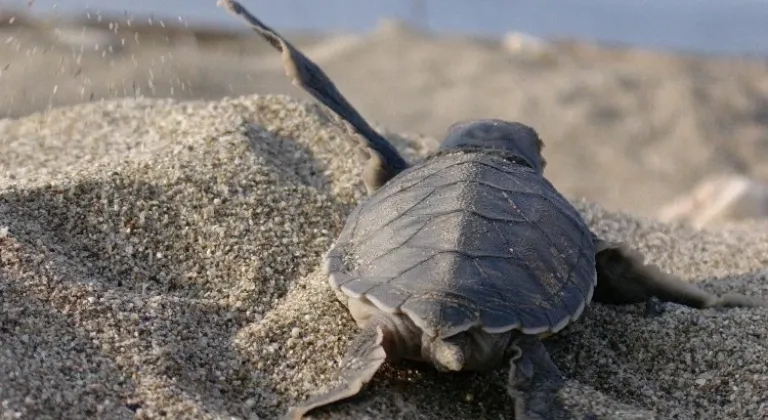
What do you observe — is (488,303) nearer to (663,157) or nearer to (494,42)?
(663,157)

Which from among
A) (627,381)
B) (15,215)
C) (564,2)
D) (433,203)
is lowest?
(564,2)

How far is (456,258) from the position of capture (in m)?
1.86

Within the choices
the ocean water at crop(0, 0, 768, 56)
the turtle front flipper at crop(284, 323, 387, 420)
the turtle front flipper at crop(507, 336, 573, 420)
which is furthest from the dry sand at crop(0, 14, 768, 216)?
the turtle front flipper at crop(284, 323, 387, 420)

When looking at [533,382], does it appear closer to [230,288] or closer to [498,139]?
[230,288]

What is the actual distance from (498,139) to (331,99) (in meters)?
0.52

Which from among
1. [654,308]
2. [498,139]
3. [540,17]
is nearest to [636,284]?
[654,308]

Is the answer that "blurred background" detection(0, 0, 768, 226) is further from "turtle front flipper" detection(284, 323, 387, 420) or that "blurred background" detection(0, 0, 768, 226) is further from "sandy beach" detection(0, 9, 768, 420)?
"turtle front flipper" detection(284, 323, 387, 420)

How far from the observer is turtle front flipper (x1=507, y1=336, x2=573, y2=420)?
1.77 meters

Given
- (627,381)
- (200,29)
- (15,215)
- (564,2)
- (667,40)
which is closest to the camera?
(627,381)

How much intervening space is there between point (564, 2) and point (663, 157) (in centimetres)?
659

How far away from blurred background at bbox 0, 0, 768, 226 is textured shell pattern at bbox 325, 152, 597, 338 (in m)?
1.39

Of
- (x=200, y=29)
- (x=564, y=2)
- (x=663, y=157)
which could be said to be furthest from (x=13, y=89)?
(x=564, y=2)

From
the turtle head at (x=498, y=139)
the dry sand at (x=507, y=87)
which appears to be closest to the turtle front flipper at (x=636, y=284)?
the turtle head at (x=498, y=139)

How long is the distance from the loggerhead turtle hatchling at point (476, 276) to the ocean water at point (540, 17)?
7.71m
